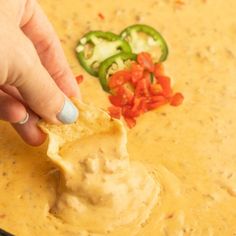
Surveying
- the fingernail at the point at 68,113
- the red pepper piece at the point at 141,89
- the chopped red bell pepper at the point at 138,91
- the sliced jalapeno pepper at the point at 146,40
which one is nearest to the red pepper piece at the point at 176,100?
the chopped red bell pepper at the point at 138,91

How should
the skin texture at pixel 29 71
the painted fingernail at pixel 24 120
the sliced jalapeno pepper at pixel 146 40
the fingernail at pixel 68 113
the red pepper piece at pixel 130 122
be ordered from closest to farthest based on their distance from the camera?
the skin texture at pixel 29 71
the fingernail at pixel 68 113
the painted fingernail at pixel 24 120
the red pepper piece at pixel 130 122
the sliced jalapeno pepper at pixel 146 40

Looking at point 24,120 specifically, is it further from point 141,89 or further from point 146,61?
point 146,61

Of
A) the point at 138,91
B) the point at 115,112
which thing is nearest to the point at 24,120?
the point at 115,112

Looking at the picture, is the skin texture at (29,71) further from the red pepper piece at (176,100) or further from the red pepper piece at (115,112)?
the red pepper piece at (176,100)

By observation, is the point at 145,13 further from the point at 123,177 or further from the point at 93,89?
the point at 123,177

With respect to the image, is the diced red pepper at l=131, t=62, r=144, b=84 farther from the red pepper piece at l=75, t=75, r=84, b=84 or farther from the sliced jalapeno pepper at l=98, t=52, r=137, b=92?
the red pepper piece at l=75, t=75, r=84, b=84

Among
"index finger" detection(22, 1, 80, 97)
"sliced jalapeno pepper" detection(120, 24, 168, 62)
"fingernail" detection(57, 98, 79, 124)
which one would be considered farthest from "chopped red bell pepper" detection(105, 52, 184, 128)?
"fingernail" detection(57, 98, 79, 124)
